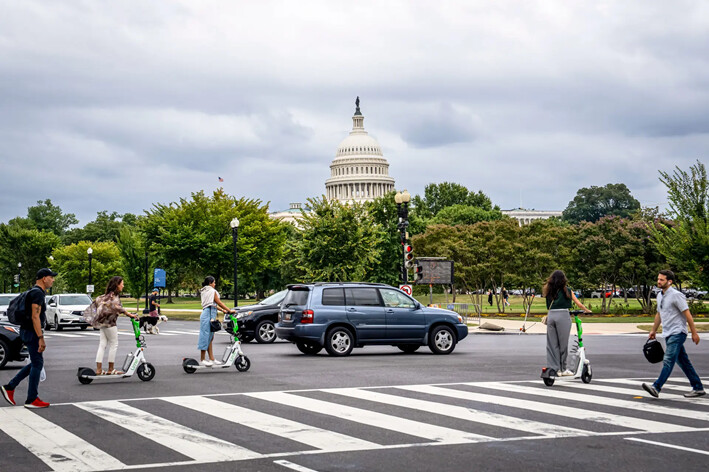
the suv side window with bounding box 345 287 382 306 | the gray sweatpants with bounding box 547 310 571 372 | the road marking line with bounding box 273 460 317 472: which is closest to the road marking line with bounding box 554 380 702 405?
the gray sweatpants with bounding box 547 310 571 372

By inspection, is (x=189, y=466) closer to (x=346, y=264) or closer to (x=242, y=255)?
(x=346, y=264)

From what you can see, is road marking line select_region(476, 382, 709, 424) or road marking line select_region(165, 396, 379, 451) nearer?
road marking line select_region(165, 396, 379, 451)

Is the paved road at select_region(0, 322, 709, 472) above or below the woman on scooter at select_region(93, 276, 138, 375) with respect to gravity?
below

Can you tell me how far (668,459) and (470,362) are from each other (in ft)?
37.4

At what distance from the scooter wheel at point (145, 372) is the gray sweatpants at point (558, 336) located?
7011 millimetres

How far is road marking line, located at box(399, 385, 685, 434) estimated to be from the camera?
10.3 meters

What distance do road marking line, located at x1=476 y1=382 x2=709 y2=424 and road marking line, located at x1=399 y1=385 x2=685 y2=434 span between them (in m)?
0.43

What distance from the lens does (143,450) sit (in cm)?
897

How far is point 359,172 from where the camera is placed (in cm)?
18675

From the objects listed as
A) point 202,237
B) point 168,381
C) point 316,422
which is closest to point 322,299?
point 168,381

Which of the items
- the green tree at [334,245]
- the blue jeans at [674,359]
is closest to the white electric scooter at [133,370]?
the blue jeans at [674,359]

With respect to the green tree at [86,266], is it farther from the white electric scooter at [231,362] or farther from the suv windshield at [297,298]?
the white electric scooter at [231,362]

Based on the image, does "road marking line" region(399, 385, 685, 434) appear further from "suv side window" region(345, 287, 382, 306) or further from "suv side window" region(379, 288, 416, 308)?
"suv side window" region(379, 288, 416, 308)

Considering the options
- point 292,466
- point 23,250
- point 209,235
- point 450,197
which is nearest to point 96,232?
point 23,250
